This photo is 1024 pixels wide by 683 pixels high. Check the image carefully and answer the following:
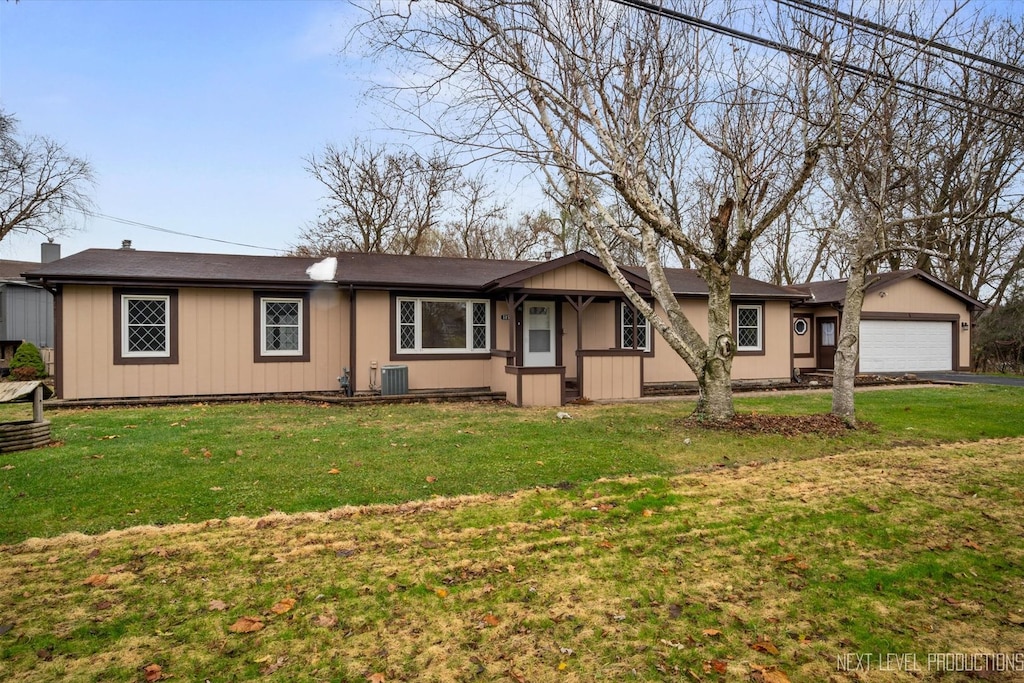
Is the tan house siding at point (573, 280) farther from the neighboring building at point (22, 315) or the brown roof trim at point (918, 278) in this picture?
the neighboring building at point (22, 315)

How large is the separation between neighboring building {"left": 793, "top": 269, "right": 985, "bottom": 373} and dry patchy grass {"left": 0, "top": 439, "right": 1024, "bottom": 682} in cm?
1565

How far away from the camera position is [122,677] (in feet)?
7.98

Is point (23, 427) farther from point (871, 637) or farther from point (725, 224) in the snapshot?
point (725, 224)

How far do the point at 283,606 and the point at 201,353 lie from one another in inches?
407

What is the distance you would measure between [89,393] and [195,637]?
35.8ft

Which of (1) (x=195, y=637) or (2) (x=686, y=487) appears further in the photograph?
(2) (x=686, y=487)

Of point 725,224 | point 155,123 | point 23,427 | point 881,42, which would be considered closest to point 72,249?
point 155,123

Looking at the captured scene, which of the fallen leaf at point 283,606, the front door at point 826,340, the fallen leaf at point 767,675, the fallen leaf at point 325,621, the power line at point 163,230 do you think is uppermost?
the power line at point 163,230

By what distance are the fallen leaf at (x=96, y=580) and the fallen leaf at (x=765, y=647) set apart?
371cm

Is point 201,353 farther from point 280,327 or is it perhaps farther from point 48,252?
point 48,252

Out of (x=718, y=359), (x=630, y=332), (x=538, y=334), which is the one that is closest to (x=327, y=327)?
(x=538, y=334)

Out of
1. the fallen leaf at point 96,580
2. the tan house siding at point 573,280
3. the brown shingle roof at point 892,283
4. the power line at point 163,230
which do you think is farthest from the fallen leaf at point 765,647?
the power line at point 163,230

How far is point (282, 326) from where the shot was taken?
1234 cm

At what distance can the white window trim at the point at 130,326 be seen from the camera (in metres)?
11.4
